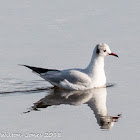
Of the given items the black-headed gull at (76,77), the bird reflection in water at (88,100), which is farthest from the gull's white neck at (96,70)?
the bird reflection in water at (88,100)

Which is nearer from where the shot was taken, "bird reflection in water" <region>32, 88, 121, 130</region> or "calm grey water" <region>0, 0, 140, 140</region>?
"calm grey water" <region>0, 0, 140, 140</region>

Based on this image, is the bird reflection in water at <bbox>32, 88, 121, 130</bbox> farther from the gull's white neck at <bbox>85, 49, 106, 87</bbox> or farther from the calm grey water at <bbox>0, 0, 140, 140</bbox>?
the gull's white neck at <bbox>85, 49, 106, 87</bbox>

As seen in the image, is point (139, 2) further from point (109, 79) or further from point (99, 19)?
point (109, 79)

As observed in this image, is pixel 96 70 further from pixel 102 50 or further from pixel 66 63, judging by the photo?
pixel 66 63

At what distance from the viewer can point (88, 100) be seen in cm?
1611

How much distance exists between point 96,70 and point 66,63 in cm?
99

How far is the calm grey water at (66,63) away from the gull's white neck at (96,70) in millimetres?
278

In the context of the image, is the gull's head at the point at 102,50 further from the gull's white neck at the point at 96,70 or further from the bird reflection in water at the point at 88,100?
the bird reflection in water at the point at 88,100

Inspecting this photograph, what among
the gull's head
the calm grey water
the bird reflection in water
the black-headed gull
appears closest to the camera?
the calm grey water

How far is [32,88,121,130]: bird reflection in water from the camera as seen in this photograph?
14602 mm

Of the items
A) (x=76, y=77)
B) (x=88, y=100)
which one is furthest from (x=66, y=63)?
(x=88, y=100)

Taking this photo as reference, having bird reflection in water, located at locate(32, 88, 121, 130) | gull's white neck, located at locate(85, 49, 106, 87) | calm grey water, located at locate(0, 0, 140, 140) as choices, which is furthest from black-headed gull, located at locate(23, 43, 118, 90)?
calm grey water, located at locate(0, 0, 140, 140)

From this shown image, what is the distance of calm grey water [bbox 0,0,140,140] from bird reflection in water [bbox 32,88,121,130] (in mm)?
20

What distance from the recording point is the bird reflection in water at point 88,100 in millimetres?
14602
